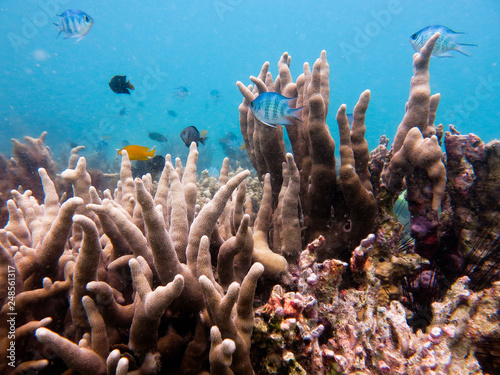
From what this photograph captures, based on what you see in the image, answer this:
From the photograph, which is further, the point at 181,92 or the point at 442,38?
the point at 181,92

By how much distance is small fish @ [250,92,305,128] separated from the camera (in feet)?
7.89

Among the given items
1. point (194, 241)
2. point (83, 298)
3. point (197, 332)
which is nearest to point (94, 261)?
point (83, 298)

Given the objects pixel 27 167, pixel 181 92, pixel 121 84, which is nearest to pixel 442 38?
pixel 121 84

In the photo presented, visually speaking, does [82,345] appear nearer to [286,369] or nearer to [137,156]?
[286,369]

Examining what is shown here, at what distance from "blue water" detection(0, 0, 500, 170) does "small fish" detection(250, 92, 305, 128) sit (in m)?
76.3

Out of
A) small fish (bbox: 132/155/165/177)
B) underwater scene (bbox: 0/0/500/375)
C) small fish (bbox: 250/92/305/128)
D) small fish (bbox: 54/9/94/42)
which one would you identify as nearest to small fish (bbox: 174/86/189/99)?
small fish (bbox: 132/155/165/177)

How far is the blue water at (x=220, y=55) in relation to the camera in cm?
7962

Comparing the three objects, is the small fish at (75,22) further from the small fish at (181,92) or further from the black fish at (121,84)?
the small fish at (181,92)

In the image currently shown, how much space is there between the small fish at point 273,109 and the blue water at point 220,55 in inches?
3003

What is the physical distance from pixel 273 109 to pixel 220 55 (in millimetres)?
124407

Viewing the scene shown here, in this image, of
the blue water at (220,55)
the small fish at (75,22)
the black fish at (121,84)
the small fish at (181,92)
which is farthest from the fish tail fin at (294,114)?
the blue water at (220,55)

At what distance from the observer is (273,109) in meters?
2.42

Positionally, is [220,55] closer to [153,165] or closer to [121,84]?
[121,84]

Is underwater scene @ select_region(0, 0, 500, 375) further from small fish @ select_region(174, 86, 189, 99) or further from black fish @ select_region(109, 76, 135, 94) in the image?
small fish @ select_region(174, 86, 189, 99)
